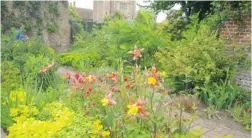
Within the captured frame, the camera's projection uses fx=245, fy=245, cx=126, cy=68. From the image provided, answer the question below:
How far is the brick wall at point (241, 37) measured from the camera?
5582mm

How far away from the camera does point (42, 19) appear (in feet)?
43.2

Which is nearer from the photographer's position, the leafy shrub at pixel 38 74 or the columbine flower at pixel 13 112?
the columbine flower at pixel 13 112

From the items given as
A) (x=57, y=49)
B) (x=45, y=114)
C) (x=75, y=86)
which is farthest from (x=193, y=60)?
(x=57, y=49)

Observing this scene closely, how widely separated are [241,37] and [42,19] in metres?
10.5

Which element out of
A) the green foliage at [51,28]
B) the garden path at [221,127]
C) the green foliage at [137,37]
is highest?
the green foliage at [51,28]

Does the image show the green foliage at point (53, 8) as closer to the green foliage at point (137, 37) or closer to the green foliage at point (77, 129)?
the green foliage at point (137, 37)

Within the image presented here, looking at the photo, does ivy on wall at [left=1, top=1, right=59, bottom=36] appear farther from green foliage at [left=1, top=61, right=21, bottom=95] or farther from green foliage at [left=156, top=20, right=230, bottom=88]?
green foliage at [left=156, top=20, right=230, bottom=88]

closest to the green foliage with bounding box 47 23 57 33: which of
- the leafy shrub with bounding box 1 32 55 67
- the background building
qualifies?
the leafy shrub with bounding box 1 32 55 67

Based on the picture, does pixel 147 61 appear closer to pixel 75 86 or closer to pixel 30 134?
pixel 75 86

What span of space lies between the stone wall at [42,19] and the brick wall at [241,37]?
9728 mm

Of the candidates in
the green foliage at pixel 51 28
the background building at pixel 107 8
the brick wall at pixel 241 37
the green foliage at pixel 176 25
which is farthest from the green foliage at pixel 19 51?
the background building at pixel 107 8

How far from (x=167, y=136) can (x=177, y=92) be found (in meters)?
3.60

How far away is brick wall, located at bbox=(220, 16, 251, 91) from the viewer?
18.3 feet

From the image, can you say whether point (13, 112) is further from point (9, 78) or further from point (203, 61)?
point (203, 61)
